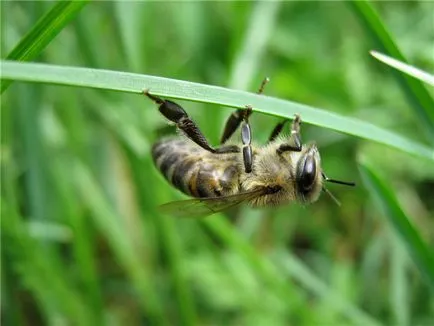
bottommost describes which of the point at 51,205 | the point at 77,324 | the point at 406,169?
the point at 77,324

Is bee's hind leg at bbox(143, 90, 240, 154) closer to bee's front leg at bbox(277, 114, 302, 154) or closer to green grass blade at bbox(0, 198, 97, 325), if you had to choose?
bee's front leg at bbox(277, 114, 302, 154)

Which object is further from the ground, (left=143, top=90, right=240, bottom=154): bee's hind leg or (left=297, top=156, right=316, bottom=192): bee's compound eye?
(left=143, top=90, right=240, bottom=154): bee's hind leg

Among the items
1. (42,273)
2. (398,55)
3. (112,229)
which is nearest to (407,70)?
(398,55)

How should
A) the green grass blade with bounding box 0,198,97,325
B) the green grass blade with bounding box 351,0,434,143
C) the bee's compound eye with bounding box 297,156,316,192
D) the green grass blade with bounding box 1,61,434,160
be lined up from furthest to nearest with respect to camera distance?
the green grass blade with bounding box 0,198,97,325 < the bee's compound eye with bounding box 297,156,316,192 < the green grass blade with bounding box 351,0,434,143 < the green grass blade with bounding box 1,61,434,160

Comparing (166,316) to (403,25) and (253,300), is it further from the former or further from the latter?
(403,25)

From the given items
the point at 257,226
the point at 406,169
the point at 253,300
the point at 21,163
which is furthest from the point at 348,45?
the point at 21,163

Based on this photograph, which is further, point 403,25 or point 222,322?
point 403,25

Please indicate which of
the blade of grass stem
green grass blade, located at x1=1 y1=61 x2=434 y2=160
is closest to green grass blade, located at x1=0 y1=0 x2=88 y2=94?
green grass blade, located at x1=1 y1=61 x2=434 y2=160
